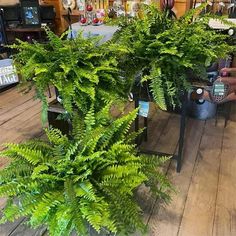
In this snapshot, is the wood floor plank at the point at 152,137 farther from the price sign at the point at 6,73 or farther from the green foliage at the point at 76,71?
the price sign at the point at 6,73

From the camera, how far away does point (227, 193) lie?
73.9 inches

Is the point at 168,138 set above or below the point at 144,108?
below

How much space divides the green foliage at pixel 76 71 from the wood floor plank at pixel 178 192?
74 centimetres

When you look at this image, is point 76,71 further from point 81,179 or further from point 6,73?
point 6,73

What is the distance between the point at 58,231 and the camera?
4.04 feet

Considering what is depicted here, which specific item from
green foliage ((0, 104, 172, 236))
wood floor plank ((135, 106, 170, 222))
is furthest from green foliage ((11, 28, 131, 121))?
wood floor plank ((135, 106, 170, 222))

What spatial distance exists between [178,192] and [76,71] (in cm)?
104

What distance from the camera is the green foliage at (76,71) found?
1.49 m

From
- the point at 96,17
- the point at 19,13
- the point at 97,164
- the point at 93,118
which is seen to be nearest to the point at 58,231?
the point at 97,164

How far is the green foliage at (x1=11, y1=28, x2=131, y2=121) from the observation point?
4.89 ft

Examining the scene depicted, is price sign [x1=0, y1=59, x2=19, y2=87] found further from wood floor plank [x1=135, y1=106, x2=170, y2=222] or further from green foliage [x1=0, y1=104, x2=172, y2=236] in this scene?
wood floor plank [x1=135, y1=106, x2=170, y2=222]

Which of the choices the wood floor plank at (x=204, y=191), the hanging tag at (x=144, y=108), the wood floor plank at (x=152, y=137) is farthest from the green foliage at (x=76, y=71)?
the wood floor plank at (x=204, y=191)

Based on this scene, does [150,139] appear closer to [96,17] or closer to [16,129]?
[16,129]

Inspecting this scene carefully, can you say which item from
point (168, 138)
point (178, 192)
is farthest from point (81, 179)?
point (168, 138)
